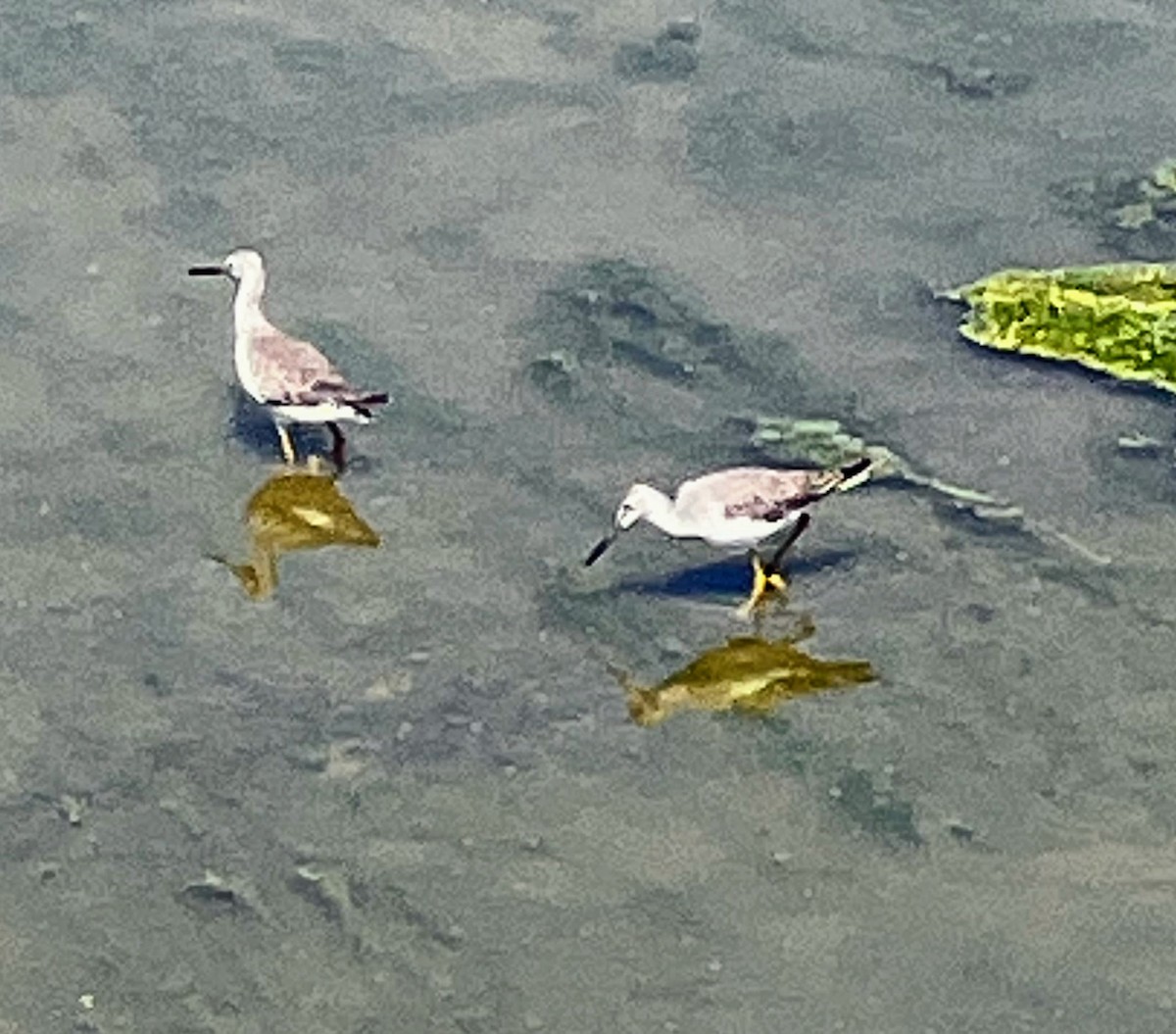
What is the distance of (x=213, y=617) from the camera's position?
1251 centimetres

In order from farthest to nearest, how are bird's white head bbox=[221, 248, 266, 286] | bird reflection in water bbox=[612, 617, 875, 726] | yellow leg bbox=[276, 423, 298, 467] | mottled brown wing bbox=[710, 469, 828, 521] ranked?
bird's white head bbox=[221, 248, 266, 286] → yellow leg bbox=[276, 423, 298, 467] → mottled brown wing bbox=[710, 469, 828, 521] → bird reflection in water bbox=[612, 617, 875, 726]

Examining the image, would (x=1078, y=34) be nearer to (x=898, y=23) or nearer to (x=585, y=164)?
(x=898, y=23)

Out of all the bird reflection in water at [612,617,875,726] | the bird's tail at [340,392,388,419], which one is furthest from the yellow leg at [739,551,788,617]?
the bird's tail at [340,392,388,419]

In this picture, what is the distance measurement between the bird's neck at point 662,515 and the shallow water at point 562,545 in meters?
0.43

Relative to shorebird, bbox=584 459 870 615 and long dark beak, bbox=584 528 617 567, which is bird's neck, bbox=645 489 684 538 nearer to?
shorebird, bbox=584 459 870 615

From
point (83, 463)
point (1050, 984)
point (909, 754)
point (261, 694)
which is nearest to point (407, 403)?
point (83, 463)

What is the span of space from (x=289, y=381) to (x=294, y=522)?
29.3 inches

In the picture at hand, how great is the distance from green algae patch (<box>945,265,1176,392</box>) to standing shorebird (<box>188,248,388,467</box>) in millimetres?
3539

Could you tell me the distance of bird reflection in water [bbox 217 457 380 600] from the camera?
508 inches

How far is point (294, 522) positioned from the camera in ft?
43.8

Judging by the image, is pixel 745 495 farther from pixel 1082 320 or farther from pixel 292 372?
pixel 1082 320

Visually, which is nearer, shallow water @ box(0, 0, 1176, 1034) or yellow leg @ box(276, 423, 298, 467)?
shallow water @ box(0, 0, 1176, 1034)

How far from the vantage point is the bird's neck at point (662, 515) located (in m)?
12.5

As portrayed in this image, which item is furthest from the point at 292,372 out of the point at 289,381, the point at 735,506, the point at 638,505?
the point at 735,506
